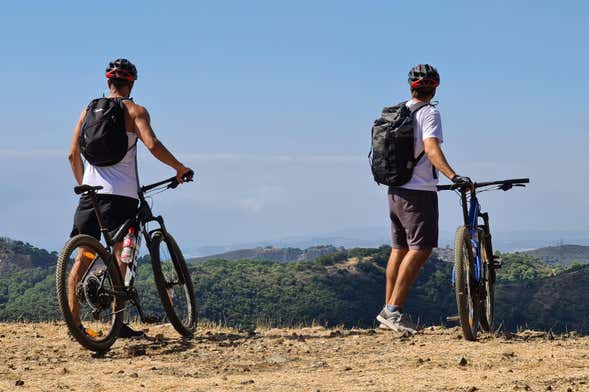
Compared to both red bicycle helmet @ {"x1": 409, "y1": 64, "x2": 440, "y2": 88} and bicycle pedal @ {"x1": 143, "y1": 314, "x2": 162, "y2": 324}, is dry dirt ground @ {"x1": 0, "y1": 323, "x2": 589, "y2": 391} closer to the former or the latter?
bicycle pedal @ {"x1": 143, "y1": 314, "x2": 162, "y2": 324}

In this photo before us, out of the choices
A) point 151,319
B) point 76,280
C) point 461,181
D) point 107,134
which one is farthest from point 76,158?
point 461,181

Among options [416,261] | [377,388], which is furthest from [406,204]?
[377,388]

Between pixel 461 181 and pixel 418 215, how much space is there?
61cm

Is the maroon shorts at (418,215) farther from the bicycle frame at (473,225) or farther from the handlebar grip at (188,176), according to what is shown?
the handlebar grip at (188,176)

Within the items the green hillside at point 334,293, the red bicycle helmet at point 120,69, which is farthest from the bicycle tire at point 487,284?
the green hillside at point 334,293

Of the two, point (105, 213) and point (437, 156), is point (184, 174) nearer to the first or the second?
point (105, 213)

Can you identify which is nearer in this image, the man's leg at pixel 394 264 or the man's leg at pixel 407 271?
the man's leg at pixel 407 271

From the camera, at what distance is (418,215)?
28.8 feet

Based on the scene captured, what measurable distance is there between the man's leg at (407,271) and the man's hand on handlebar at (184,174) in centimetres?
216

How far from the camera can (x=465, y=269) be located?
8.45m

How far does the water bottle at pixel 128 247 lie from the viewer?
8188 millimetres

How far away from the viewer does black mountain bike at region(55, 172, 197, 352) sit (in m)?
7.71

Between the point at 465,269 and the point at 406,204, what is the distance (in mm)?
838

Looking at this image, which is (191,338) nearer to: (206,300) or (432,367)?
(432,367)
